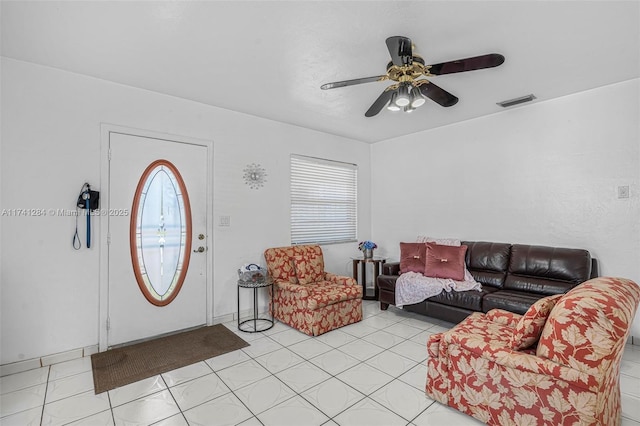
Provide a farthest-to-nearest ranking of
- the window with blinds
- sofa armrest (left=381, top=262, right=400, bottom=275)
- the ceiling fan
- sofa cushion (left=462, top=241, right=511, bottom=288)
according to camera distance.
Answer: the window with blinds
sofa armrest (left=381, top=262, right=400, bottom=275)
sofa cushion (left=462, top=241, right=511, bottom=288)
the ceiling fan

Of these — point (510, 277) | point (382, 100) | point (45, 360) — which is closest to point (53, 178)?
point (45, 360)

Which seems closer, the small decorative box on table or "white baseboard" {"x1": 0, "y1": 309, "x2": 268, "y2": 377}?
"white baseboard" {"x1": 0, "y1": 309, "x2": 268, "y2": 377}

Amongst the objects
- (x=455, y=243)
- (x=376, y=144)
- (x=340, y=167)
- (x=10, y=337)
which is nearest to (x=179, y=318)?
(x=10, y=337)

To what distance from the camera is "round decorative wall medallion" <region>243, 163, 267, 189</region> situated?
12.9 ft

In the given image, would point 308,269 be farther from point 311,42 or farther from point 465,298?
point 311,42

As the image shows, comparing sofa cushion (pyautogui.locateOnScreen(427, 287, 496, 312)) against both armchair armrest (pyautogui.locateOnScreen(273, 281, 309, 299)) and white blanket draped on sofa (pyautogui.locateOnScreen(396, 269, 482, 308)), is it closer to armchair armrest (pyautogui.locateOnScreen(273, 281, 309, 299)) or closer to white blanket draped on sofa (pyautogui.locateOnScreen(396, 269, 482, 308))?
white blanket draped on sofa (pyautogui.locateOnScreen(396, 269, 482, 308))

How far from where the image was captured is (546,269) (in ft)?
10.8

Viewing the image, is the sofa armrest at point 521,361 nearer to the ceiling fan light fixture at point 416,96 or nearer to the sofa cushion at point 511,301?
the sofa cushion at point 511,301

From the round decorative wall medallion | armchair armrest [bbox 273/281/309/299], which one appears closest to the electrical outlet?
armchair armrest [bbox 273/281/309/299]

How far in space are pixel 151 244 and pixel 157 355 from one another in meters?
1.11

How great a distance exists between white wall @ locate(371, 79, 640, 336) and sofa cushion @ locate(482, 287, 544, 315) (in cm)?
86

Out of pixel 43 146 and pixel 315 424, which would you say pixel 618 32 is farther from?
pixel 43 146

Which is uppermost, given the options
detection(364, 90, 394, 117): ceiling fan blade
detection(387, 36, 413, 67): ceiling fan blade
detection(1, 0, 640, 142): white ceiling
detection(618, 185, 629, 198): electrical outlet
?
detection(1, 0, 640, 142): white ceiling

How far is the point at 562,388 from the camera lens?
156 centimetres
